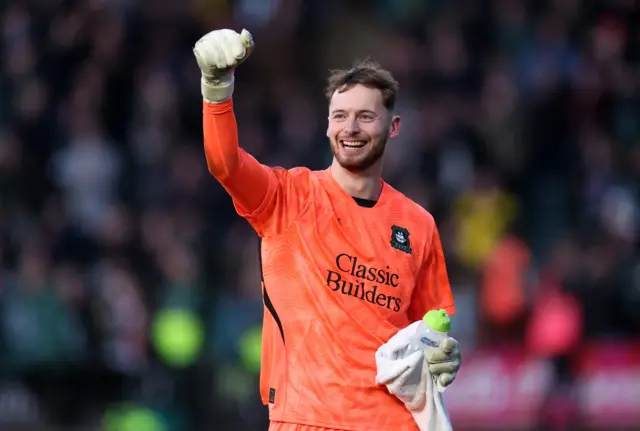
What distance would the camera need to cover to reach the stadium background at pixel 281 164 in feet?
37.3

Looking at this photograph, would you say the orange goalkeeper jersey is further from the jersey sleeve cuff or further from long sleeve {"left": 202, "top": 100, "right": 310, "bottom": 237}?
the jersey sleeve cuff

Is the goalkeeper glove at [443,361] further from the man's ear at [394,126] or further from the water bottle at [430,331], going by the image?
the man's ear at [394,126]

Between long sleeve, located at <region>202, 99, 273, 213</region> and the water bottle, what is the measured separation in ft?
3.13

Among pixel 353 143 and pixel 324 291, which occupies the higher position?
pixel 353 143

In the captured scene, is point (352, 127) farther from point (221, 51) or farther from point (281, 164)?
point (281, 164)

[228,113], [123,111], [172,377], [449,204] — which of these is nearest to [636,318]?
[449,204]

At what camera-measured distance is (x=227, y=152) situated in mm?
5277

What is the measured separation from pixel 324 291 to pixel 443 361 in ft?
1.97

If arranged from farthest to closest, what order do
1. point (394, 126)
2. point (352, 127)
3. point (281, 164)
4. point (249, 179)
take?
1. point (281, 164)
2. point (394, 126)
3. point (352, 127)
4. point (249, 179)

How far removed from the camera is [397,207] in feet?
19.5

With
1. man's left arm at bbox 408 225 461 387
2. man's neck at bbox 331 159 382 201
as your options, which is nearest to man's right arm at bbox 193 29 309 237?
man's neck at bbox 331 159 382 201

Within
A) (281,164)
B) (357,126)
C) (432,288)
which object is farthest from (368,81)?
(281,164)

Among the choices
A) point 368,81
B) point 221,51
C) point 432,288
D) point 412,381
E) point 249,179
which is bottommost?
point 412,381

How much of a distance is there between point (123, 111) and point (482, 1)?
14.7ft
